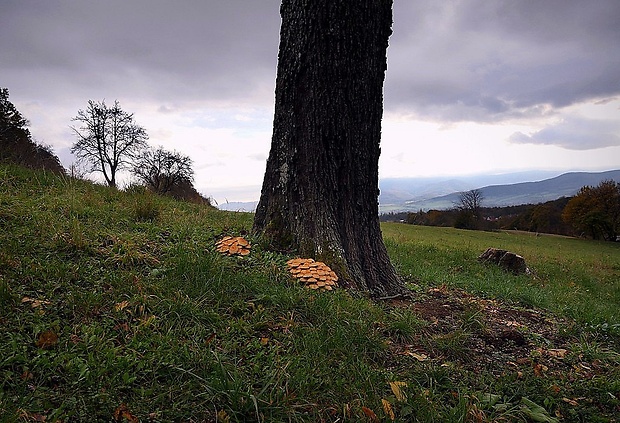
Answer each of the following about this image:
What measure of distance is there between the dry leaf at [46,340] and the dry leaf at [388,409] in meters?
2.02

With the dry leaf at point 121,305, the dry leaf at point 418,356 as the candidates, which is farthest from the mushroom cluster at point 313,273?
the dry leaf at point 121,305

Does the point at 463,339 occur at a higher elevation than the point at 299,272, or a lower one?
lower

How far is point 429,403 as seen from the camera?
7.83ft

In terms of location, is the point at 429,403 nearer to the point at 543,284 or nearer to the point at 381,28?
the point at 381,28

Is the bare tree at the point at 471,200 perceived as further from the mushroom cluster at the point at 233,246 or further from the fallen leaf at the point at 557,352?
the mushroom cluster at the point at 233,246

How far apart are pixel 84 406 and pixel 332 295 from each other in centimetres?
217

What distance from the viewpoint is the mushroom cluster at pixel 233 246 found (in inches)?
170

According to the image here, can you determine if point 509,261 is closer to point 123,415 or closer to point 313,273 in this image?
point 313,273

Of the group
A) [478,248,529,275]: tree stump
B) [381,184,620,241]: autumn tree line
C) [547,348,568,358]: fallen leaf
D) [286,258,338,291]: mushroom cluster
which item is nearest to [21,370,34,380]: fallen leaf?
[286,258,338,291]: mushroom cluster

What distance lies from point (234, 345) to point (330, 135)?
2728 mm

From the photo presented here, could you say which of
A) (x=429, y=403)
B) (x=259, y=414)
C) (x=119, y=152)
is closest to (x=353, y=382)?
(x=429, y=403)

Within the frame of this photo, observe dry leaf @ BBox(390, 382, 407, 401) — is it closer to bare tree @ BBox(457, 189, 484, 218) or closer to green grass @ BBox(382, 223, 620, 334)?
green grass @ BBox(382, 223, 620, 334)

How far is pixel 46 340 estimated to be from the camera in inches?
94.7

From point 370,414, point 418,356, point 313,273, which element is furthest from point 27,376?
point 418,356
